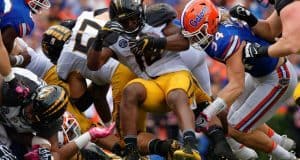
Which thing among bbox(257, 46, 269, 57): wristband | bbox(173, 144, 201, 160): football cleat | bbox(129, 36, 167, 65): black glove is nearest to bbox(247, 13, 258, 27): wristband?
bbox(257, 46, 269, 57): wristband

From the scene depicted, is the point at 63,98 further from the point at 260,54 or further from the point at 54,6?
the point at 54,6

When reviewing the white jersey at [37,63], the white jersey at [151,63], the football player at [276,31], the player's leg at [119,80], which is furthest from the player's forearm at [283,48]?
the white jersey at [37,63]

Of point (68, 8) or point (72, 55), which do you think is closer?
point (72, 55)

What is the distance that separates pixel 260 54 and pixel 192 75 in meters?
0.76

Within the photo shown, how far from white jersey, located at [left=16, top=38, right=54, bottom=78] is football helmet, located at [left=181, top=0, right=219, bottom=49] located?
1.53 m

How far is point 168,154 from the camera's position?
8164 millimetres

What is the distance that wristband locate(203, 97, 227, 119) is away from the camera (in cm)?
A: 831

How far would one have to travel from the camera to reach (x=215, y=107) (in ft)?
27.3

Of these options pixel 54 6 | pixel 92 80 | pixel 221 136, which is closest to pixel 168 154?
pixel 221 136

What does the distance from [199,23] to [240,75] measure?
1.83ft

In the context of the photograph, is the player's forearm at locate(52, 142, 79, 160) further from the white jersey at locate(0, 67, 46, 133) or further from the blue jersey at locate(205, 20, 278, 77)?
the blue jersey at locate(205, 20, 278, 77)

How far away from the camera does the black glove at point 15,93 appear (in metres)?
7.42

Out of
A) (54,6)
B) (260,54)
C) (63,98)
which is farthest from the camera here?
(54,6)

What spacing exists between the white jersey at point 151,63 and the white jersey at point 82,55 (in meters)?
0.37
